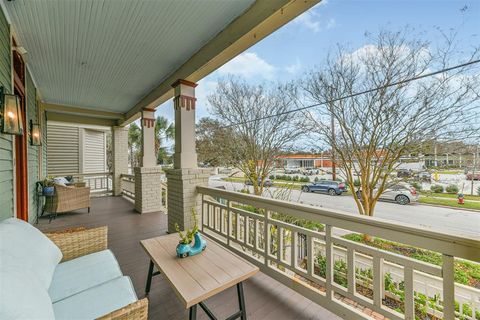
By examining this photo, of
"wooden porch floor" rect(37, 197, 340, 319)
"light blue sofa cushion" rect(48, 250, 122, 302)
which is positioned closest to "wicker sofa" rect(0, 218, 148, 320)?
"light blue sofa cushion" rect(48, 250, 122, 302)

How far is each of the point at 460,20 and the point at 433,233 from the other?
389cm

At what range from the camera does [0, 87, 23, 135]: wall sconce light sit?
1867 millimetres

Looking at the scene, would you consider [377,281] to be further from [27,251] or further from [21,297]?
[27,251]

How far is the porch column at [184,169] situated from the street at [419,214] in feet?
8.27

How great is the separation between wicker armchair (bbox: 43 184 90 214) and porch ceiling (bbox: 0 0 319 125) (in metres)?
2.30

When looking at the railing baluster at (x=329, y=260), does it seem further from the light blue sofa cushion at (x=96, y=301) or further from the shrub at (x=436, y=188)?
the shrub at (x=436, y=188)

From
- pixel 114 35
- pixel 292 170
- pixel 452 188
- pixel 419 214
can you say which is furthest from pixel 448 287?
pixel 292 170

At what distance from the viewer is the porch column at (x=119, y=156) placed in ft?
22.9

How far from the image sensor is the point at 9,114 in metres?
1.96

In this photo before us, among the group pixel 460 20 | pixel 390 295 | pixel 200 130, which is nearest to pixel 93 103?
pixel 200 130

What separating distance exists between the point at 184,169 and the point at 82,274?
6.06ft

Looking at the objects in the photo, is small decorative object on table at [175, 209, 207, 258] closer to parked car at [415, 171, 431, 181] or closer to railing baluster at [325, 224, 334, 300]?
railing baluster at [325, 224, 334, 300]

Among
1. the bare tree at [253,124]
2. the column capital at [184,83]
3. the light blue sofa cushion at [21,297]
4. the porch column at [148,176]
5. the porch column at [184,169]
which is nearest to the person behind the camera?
the light blue sofa cushion at [21,297]

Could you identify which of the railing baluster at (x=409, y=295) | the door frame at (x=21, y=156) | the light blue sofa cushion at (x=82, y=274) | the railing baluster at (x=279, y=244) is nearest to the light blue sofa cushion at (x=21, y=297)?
the light blue sofa cushion at (x=82, y=274)
